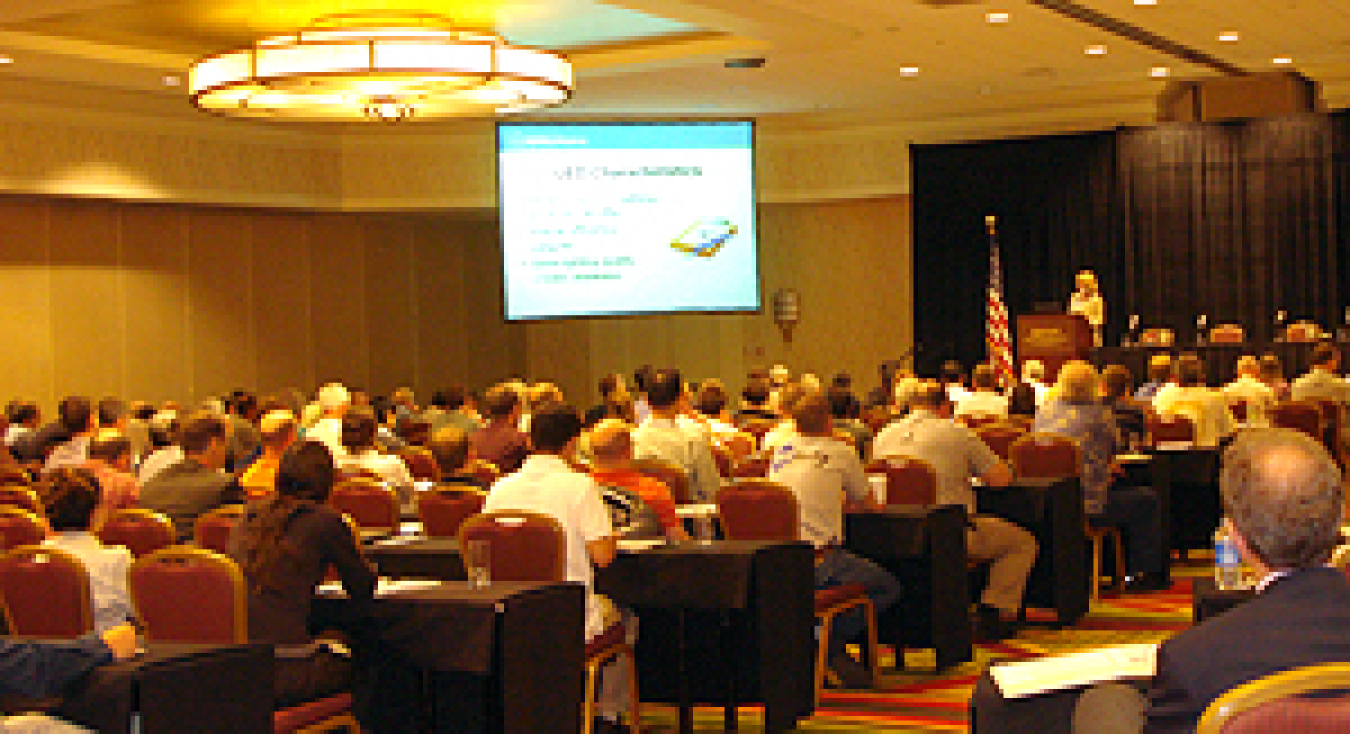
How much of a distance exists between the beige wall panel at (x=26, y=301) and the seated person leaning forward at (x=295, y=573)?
13047 mm

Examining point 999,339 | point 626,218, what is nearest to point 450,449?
point 626,218

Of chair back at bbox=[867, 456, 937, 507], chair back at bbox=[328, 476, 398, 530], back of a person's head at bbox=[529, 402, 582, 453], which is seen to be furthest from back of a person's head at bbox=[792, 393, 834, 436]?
chair back at bbox=[328, 476, 398, 530]

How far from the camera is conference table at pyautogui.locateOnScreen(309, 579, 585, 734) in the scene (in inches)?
182

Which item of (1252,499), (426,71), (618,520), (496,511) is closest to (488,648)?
(496,511)

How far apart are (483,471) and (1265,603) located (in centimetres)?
550

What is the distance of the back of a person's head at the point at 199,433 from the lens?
7.00m

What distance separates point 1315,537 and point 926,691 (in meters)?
4.29

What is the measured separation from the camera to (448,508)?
664 centimetres

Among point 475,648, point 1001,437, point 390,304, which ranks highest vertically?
point 390,304

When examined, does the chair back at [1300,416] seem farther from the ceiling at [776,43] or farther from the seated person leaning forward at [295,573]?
the seated person leaning forward at [295,573]

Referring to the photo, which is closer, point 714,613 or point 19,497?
point 714,613

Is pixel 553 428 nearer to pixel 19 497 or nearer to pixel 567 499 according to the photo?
pixel 567 499

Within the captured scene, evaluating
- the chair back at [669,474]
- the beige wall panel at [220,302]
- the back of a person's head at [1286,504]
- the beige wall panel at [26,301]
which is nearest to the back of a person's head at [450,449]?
the chair back at [669,474]

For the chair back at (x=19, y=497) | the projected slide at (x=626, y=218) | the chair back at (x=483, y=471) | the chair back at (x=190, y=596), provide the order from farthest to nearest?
the projected slide at (x=626, y=218) → the chair back at (x=483, y=471) → the chair back at (x=19, y=497) → the chair back at (x=190, y=596)
